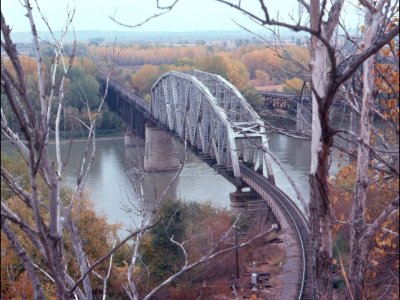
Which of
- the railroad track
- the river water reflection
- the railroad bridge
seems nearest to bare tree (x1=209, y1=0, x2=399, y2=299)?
the railroad bridge

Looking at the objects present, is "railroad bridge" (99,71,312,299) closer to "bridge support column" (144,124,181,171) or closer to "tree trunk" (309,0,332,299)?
"bridge support column" (144,124,181,171)

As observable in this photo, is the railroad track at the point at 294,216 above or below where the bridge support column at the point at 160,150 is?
above

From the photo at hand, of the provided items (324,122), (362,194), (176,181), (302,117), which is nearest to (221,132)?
(176,181)

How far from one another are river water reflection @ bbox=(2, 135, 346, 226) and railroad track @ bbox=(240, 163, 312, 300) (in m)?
1.01

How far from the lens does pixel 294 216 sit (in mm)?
12930

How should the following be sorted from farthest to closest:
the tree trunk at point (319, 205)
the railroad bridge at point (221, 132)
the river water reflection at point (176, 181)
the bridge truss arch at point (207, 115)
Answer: the bridge truss arch at point (207, 115)
the river water reflection at point (176, 181)
the railroad bridge at point (221, 132)
the tree trunk at point (319, 205)

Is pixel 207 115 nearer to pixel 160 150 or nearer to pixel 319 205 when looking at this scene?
pixel 160 150

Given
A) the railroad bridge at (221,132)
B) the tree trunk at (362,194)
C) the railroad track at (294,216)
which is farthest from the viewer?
the railroad bridge at (221,132)

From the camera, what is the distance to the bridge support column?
78.2ft

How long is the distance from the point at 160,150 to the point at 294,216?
1306cm

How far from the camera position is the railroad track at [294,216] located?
28.8 feet

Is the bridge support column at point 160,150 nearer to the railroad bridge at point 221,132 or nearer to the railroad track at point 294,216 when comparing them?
the railroad bridge at point 221,132

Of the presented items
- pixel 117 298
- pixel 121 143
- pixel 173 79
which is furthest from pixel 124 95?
pixel 117 298

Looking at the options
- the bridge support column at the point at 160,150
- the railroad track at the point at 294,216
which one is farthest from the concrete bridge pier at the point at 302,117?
the bridge support column at the point at 160,150
